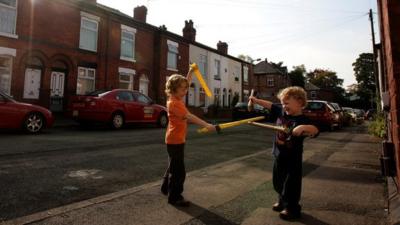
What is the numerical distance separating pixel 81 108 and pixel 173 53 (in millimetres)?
14555

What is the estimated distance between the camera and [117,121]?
45.6 ft

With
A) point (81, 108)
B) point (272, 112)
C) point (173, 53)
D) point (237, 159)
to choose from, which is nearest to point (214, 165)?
point (237, 159)

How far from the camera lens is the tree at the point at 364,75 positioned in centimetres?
8106

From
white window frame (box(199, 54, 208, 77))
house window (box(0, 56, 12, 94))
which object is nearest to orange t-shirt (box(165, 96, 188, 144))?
house window (box(0, 56, 12, 94))

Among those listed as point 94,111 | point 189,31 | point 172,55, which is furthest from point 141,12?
point 94,111

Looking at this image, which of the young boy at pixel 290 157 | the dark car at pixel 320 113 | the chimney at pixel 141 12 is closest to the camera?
the young boy at pixel 290 157

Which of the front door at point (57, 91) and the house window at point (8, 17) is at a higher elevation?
the house window at point (8, 17)

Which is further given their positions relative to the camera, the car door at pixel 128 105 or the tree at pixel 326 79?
the tree at pixel 326 79

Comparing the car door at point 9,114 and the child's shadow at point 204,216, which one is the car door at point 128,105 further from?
the child's shadow at point 204,216

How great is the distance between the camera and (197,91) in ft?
101

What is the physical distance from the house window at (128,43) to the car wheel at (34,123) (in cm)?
1134

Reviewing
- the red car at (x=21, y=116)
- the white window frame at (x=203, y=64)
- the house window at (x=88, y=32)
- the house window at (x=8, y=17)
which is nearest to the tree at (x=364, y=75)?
the white window frame at (x=203, y=64)

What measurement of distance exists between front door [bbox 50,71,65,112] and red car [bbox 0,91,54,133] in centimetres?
705

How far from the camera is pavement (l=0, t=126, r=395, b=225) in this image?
137 inches
